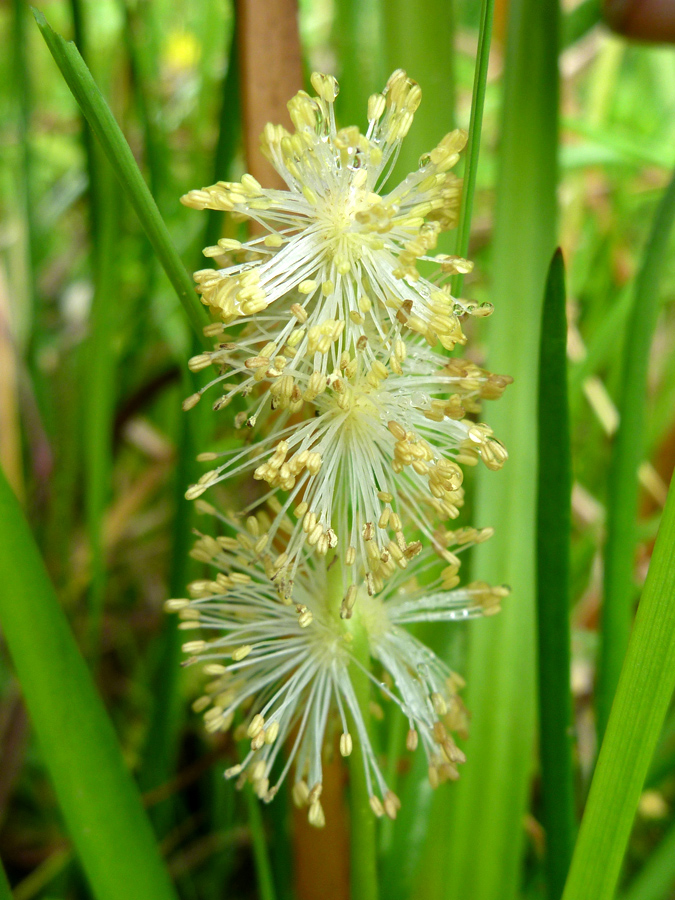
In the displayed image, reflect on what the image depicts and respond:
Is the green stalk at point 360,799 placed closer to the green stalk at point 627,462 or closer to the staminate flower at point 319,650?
the staminate flower at point 319,650

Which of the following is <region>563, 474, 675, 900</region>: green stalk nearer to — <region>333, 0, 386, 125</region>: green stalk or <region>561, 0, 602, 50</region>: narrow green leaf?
<region>333, 0, 386, 125</region>: green stalk

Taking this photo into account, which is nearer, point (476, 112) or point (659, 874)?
point (476, 112)

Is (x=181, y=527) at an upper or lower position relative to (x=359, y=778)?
upper

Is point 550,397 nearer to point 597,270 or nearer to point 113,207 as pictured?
point 113,207

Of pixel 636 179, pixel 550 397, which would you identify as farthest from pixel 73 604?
pixel 636 179

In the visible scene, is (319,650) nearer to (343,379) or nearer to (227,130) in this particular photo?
(343,379)

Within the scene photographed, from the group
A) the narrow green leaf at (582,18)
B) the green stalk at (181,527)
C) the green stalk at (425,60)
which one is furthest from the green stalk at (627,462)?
the narrow green leaf at (582,18)

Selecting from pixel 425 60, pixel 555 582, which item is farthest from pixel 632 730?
pixel 425 60
